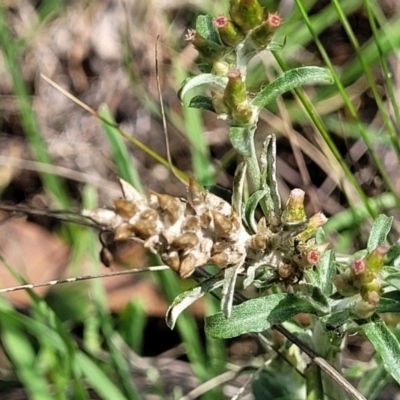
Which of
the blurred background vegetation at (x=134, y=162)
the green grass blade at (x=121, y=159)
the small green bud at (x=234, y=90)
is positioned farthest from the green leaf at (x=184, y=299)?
the green grass blade at (x=121, y=159)

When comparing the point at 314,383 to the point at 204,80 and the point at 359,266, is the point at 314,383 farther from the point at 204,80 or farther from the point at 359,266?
the point at 204,80

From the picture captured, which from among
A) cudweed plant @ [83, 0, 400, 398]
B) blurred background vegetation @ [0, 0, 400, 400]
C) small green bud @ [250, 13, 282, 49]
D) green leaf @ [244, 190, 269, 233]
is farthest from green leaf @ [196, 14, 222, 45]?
blurred background vegetation @ [0, 0, 400, 400]

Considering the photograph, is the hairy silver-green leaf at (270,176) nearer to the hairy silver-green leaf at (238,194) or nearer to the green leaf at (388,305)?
the hairy silver-green leaf at (238,194)

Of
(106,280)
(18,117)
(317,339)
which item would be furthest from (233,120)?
(18,117)

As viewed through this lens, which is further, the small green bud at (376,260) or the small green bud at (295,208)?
the small green bud at (295,208)

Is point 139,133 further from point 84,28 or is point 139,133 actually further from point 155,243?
point 155,243

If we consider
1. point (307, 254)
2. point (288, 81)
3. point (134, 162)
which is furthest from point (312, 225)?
point (134, 162)

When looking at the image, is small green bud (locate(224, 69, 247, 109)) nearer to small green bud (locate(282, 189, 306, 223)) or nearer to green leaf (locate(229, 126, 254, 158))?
green leaf (locate(229, 126, 254, 158))
